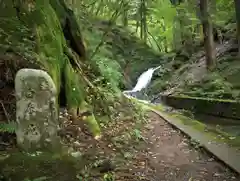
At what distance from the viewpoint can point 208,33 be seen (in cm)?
1653

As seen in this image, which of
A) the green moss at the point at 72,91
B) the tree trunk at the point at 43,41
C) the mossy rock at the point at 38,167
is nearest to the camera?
the mossy rock at the point at 38,167

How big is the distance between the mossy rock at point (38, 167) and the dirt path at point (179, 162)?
161 cm

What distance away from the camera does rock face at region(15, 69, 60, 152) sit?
4.89m

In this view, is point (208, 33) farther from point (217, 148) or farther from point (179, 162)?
point (179, 162)

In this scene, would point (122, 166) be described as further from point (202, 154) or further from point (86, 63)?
point (86, 63)

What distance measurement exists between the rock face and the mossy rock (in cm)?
25

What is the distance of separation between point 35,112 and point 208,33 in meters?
13.5

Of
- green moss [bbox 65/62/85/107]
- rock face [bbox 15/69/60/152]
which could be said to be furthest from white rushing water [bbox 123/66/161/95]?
rock face [bbox 15/69/60/152]

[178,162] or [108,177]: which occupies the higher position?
[108,177]

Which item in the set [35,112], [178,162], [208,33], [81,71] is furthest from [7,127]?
[208,33]

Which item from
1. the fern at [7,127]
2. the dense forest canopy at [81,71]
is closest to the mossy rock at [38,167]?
the dense forest canopy at [81,71]

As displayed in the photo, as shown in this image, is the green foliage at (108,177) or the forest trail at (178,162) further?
the forest trail at (178,162)

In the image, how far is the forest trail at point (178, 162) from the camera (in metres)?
5.71

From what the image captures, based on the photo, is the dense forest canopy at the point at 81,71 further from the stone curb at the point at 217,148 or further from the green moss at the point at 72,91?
the stone curb at the point at 217,148
